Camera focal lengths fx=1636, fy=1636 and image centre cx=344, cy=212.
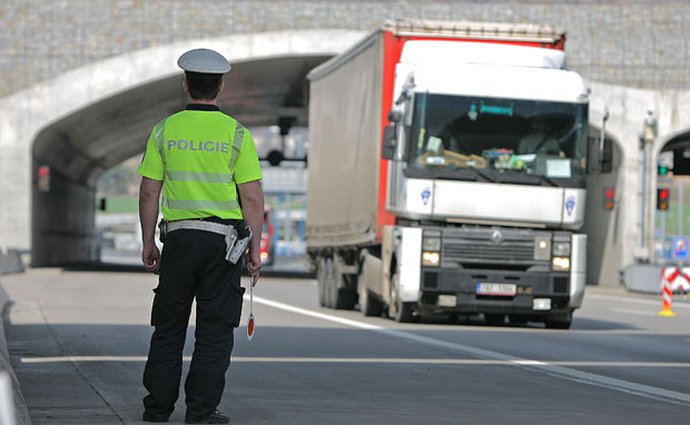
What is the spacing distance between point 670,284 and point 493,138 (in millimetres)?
9902

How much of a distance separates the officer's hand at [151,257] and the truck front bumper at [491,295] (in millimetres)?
12505

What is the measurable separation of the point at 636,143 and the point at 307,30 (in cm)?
1022

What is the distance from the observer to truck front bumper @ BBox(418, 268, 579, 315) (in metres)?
21.1

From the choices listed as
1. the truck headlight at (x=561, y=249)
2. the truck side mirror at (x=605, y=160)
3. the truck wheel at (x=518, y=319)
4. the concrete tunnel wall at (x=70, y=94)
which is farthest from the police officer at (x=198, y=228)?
the concrete tunnel wall at (x=70, y=94)

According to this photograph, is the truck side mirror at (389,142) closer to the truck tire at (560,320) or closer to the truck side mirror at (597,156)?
the truck side mirror at (597,156)

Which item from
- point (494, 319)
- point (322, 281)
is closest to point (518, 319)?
point (494, 319)

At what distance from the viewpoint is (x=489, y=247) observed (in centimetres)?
2117

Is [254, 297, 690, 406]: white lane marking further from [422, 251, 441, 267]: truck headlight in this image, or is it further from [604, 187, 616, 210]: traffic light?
[604, 187, 616, 210]: traffic light

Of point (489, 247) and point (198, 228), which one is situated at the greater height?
point (198, 228)

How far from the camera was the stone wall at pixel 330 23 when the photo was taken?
47.8 meters

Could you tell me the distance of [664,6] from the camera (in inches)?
1890

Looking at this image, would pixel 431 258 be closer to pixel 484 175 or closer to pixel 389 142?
pixel 484 175

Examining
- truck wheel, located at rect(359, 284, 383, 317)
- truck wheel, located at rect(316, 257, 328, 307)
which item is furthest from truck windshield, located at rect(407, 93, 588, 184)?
truck wheel, located at rect(316, 257, 328, 307)

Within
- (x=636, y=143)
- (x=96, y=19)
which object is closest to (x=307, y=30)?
(x=96, y=19)
